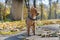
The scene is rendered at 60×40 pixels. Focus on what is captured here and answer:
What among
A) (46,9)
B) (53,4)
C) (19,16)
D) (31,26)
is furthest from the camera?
(46,9)

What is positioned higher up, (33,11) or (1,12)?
(33,11)

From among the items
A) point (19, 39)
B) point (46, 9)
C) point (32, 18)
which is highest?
point (32, 18)

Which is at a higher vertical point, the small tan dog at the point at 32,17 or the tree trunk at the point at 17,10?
the small tan dog at the point at 32,17

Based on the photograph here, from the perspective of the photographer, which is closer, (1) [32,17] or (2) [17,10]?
(1) [32,17]

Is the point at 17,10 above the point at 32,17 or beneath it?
beneath

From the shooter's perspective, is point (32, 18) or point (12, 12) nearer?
point (32, 18)

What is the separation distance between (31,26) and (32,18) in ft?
1.65

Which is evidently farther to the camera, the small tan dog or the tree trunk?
the tree trunk

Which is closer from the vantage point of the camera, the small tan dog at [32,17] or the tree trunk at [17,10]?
the small tan dog at [32,17]

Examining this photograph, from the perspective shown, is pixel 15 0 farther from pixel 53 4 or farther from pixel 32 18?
pixel 53 4

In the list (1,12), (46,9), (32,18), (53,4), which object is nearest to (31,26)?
(32,18)

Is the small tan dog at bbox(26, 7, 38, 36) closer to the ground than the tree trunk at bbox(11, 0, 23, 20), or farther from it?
farther from it

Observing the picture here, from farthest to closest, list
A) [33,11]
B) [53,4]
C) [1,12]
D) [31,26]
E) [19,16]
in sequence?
[53,4], [1,12], [19,16], [31,26], [33,11]

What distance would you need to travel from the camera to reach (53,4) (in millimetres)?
34375
